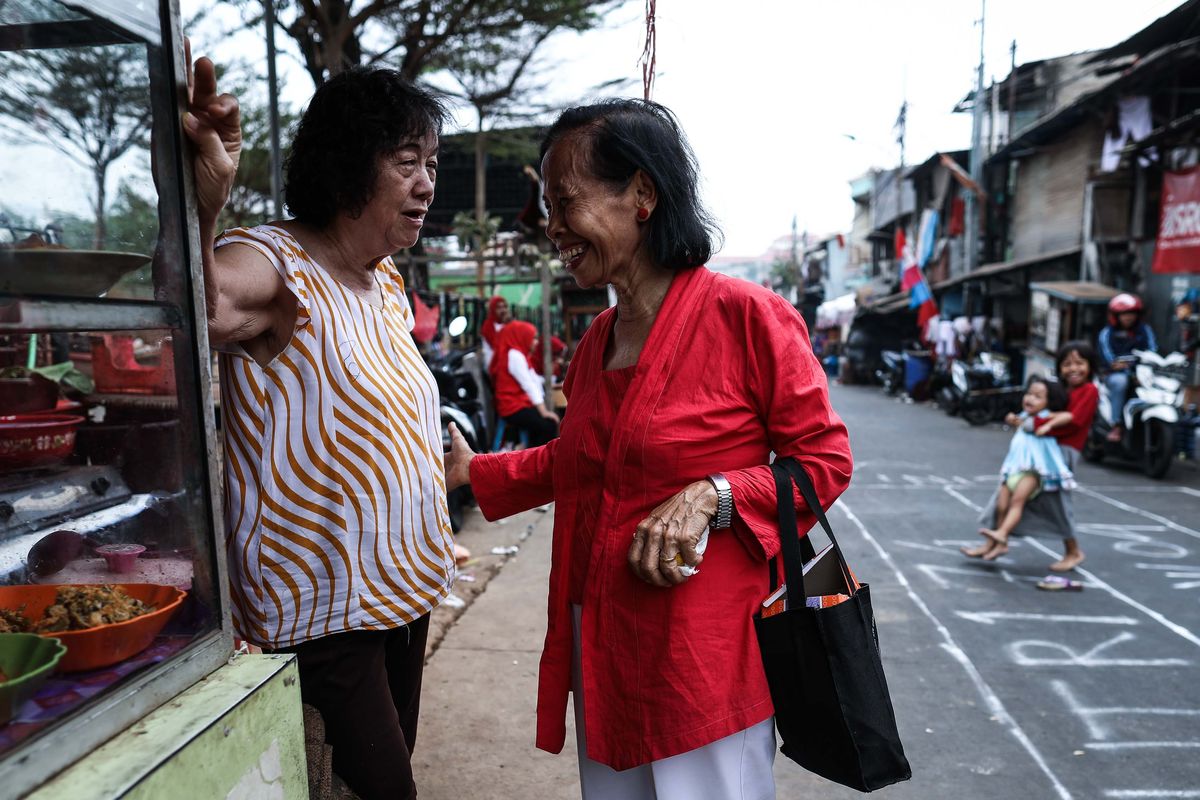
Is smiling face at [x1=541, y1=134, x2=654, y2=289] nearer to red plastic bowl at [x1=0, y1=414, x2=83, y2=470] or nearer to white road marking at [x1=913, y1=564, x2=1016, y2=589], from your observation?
red plastic bowl at [x1=0, y1=414, x2=83, y2=470]

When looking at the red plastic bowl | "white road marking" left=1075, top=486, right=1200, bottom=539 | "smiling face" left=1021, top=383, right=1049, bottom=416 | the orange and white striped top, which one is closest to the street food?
the orange and white striped top

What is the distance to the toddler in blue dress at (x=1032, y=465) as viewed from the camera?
4.70 metres

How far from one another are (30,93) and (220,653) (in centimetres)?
80

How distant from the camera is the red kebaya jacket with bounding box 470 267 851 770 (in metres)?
1.43

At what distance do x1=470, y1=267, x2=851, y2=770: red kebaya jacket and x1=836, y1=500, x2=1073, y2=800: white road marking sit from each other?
1764mm

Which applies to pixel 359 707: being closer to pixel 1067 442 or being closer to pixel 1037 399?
pixel 1037 399

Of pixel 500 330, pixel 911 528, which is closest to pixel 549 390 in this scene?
pixel 500 330

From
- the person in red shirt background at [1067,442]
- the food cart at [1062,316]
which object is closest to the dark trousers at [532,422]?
the person in red shirt background at [1067,442]

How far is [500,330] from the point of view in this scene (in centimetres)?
694

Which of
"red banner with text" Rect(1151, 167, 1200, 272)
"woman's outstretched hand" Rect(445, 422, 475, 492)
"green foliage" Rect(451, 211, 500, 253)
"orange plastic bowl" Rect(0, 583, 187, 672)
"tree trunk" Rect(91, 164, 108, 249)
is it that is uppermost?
"green foliage" Rect(451, 211, 500, 253)

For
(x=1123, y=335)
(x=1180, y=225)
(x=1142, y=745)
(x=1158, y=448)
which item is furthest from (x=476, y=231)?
(x=1142, y=745)

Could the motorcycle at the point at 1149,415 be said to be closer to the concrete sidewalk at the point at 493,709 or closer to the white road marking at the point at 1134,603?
the white road marking at the point at 1134,603

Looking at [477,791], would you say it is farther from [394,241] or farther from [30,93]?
[30,93]

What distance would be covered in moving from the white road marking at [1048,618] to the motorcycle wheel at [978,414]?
9.39 metres
